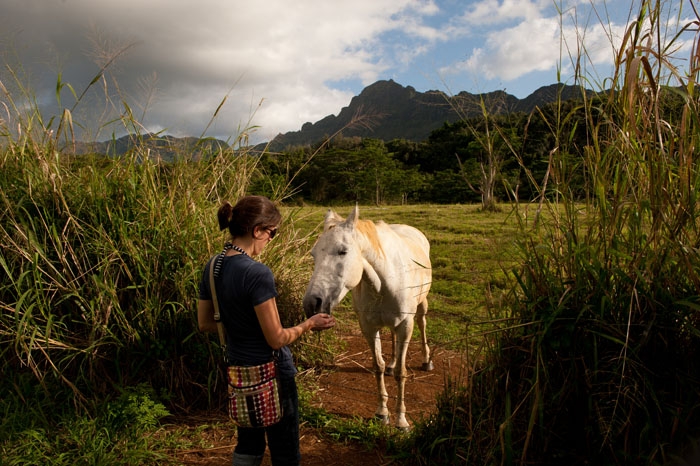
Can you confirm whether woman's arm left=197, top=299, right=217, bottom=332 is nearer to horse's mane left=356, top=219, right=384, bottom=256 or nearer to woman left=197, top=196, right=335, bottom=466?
woman left=197, top=196, right=335, bottom=466

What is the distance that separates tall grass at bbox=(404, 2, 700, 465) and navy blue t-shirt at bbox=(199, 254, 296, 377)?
124 cm

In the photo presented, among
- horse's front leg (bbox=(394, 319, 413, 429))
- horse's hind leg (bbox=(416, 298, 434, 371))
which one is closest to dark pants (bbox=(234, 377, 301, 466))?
horse's front leg (bbox=(394, 319, 413, 429))

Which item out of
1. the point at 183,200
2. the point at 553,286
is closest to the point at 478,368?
Answer: the point at 553,286

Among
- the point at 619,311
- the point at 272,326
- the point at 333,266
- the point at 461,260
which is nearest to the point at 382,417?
the point at 333,266

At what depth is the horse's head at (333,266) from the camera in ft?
8.57

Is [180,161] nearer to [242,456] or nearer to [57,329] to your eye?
[57,329]

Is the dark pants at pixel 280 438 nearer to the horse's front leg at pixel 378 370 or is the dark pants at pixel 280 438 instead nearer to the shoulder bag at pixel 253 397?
the shoulder bag at pixel 253 397

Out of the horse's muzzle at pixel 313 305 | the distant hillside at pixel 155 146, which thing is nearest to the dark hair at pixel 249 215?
the horse's muzzle at pixel 313 305

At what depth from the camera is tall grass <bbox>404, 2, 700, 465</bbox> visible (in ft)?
5.53

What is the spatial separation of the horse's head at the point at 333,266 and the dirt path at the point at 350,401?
75 cm

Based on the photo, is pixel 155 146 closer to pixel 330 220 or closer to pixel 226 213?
pixel 330 220

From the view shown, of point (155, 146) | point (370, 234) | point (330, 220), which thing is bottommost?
point (370, 234)

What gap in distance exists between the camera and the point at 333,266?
9.04ft

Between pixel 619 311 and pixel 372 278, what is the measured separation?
1758 millimetres
